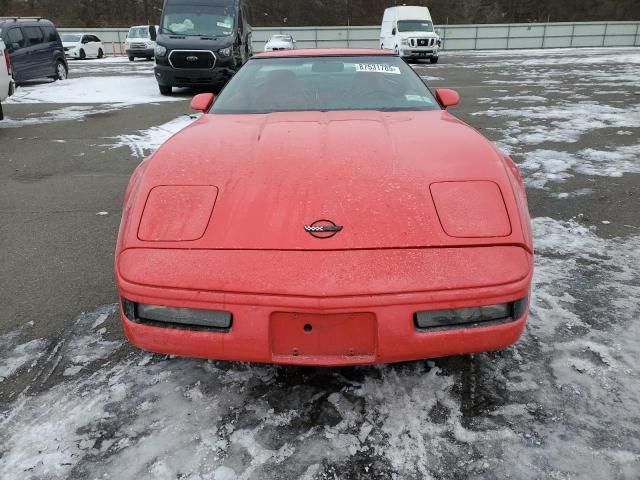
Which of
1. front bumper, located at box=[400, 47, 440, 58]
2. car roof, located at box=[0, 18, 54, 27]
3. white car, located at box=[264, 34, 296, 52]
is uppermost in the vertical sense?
car roof, located at box=[0, 18, 54, 27]

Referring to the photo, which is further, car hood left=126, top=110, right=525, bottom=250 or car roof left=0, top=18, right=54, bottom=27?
car roof left=0, top=18, right=54, bottom=27

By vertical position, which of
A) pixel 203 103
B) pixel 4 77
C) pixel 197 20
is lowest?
pixel 4 77

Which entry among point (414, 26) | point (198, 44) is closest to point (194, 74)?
point (198, 44)

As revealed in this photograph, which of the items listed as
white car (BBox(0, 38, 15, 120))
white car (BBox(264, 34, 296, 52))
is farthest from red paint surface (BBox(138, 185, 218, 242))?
white car (BBox(264, 34, 296, 52))

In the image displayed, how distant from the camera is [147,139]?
22.0 ft

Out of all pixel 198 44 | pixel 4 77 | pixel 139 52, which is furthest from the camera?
pixel 139 52

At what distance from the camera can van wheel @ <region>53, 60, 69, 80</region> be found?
13.9 metres

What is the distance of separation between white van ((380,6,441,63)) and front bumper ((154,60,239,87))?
11.3 m

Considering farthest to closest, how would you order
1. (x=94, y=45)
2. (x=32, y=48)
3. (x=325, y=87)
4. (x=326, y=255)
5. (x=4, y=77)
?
(x=94, y=45), (x=32, y=48), (x=4, y=77), (x=325, y=87), (x=326, y=255)

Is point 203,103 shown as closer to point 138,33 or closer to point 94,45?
point 138,33

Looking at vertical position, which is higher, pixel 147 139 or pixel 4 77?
pixel 4 77

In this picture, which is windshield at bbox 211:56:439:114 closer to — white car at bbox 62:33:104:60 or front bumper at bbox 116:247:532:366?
front bumper at bbox 116:247:532:366

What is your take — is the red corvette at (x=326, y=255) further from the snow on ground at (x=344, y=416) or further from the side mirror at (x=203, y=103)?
the side mirror at (x=203, y=103)

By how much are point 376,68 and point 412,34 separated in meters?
19.2
